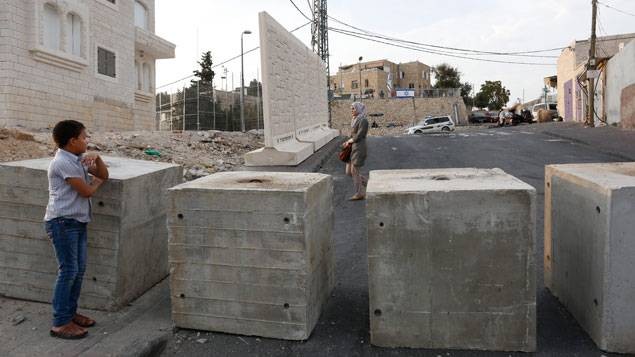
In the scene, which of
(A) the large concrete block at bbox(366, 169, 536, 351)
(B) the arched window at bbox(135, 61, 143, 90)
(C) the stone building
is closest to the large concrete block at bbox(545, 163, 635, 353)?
(A) the large concrete block at bbox(366, 169, 536, 351)

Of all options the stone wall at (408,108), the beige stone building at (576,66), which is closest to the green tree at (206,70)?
the stone wall at (408,108)

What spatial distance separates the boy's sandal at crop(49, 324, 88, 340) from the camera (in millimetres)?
3600

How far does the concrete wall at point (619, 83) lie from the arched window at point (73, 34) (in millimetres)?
20262

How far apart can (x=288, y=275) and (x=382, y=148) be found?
1272 cm

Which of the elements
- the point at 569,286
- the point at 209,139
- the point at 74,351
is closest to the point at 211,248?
the point at 74,351

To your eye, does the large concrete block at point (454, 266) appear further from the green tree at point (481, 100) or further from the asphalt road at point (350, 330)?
the green tree at point (481, 100)

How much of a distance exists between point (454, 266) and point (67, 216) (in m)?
2.67

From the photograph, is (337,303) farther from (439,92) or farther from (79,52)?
(439,92)

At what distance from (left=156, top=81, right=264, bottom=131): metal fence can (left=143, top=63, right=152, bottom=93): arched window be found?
3053mm

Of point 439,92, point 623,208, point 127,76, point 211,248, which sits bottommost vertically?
point 211,248

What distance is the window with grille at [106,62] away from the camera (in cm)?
1758

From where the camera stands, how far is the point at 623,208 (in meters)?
3.20

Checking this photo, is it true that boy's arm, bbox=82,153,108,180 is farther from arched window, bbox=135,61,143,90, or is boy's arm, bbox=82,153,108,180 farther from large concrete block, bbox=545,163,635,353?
arched window, bbox=135,61,143,90

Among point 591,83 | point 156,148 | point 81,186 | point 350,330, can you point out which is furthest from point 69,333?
point 591,83
